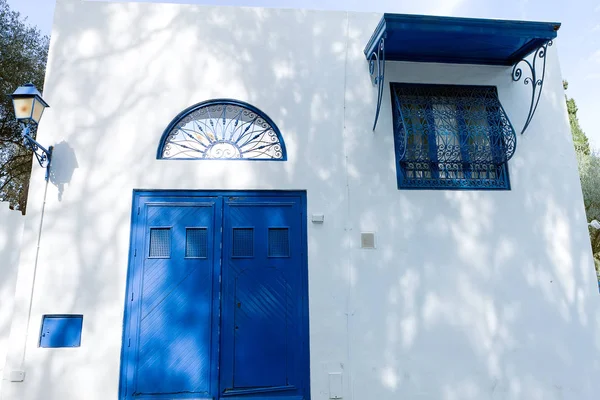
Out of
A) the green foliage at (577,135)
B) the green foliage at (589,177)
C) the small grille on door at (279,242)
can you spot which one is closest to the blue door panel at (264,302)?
the small grille on door at (279,242)

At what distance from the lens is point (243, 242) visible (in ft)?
12.3

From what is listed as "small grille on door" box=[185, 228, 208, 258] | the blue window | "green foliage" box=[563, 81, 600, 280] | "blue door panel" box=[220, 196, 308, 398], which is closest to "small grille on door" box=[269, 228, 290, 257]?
"blue door panel" box=[220, 196, 308, 398]

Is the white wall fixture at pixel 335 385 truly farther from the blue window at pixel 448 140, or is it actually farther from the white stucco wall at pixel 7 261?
the white stucco wall at pixel 7 261

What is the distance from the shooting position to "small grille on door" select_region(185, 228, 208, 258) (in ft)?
12.1

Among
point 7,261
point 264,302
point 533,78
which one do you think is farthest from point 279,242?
point 533,78

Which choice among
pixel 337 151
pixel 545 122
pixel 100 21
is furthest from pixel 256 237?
pixel 545 122

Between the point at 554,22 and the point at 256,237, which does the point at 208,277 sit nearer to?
the point at 256,237

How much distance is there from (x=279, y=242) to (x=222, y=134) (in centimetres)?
136

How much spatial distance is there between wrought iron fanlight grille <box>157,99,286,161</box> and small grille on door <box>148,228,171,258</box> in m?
0.81

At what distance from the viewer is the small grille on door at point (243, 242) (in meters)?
3.74

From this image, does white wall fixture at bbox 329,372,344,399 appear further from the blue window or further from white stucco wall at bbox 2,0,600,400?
the blue window

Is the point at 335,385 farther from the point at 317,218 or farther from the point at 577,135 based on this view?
the point at 577,135

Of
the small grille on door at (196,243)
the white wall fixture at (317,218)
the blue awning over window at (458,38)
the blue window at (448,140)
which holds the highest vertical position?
the blue awning over window at (458,38)

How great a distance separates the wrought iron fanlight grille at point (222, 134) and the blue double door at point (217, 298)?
1.51 feet
